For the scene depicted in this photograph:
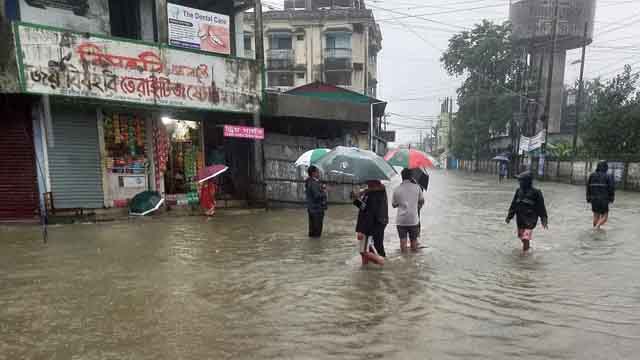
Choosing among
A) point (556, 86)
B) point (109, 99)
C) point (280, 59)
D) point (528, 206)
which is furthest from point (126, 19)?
point (556, 86)

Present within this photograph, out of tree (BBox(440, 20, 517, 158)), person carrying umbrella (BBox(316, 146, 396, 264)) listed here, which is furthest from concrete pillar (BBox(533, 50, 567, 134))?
person carrying umbrella (BBox(316, 146, 396, 264))

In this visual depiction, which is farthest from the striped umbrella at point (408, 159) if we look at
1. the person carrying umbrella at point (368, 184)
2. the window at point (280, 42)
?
the window at point (280, 42)

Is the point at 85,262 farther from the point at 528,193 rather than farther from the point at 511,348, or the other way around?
the point at 528,193

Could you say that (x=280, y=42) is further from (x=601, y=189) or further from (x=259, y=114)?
(x=601, y=189)

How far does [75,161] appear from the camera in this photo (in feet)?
37.5

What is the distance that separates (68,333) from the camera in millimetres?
4039

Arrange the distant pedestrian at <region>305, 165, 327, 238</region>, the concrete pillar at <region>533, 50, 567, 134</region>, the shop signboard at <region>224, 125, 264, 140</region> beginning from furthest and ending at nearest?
1. the concrete pillar at <region>533, 50, 567, 134</region>
2. the shop signboard at <region>224, 125, 264, 140</region>
3. the distant pedestrian at <region>305, 165, 327, 238</region>

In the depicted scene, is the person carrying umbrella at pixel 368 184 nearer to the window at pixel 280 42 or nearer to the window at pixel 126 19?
the window at pixel 126 19

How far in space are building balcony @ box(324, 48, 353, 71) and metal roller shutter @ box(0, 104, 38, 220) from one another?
28258 millimetres

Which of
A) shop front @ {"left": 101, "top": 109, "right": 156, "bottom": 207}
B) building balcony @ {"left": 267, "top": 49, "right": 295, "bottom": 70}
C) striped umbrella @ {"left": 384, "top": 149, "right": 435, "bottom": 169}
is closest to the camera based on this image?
striped umbrella @ {"left": 384, "top": 149, "right": 435, "bottom": 169}

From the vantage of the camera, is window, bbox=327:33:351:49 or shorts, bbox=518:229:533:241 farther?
window, bbox=327:33:351:49

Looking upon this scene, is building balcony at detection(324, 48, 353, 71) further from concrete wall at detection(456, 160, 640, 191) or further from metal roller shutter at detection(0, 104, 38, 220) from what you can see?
metal roller shutter at detection(0, 104, 38, 220)

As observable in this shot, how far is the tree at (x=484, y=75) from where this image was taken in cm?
4494

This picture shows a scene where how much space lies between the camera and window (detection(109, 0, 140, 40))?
13039 millimetres
